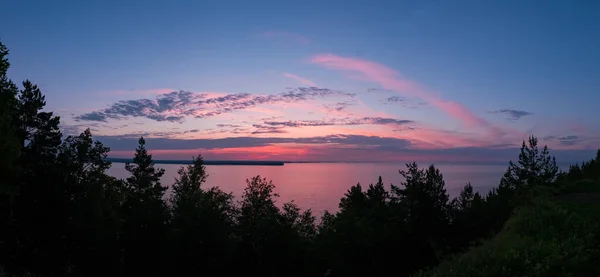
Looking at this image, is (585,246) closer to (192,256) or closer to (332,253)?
(332,253)

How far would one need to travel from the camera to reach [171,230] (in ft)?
115

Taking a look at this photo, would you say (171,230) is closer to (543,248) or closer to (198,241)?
(198,241)

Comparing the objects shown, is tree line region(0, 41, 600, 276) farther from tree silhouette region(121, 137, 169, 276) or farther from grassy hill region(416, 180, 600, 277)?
grassy hill region(416, 180, 600, 277)

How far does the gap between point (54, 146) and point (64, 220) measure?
675 cm

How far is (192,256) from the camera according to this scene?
36.4 meters

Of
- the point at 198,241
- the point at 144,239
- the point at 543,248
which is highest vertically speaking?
the point at 543,248

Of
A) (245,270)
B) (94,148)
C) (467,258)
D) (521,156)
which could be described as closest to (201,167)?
(94,148)

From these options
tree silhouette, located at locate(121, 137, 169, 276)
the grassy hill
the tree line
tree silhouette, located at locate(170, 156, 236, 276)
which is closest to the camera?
the grassy hill

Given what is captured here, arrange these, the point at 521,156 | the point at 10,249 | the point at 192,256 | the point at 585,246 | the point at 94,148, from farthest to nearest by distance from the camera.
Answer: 1. the point at 521,156
2. the point at 94,148
3. the point at 192,256
4. the point at 10,249
5. the point at 585,246

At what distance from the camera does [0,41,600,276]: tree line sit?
29375 millimetres

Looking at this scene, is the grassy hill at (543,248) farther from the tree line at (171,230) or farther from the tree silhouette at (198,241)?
the tree silhouette at (198,241)

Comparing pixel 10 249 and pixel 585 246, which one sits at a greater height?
pixel 585 246

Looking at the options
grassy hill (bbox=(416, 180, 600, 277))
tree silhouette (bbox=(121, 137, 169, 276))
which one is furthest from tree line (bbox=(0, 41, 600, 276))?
grassy hill (bbox=(416, 180, 600, 277))

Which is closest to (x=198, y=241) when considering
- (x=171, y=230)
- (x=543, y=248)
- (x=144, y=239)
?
(x=171, y=230)
